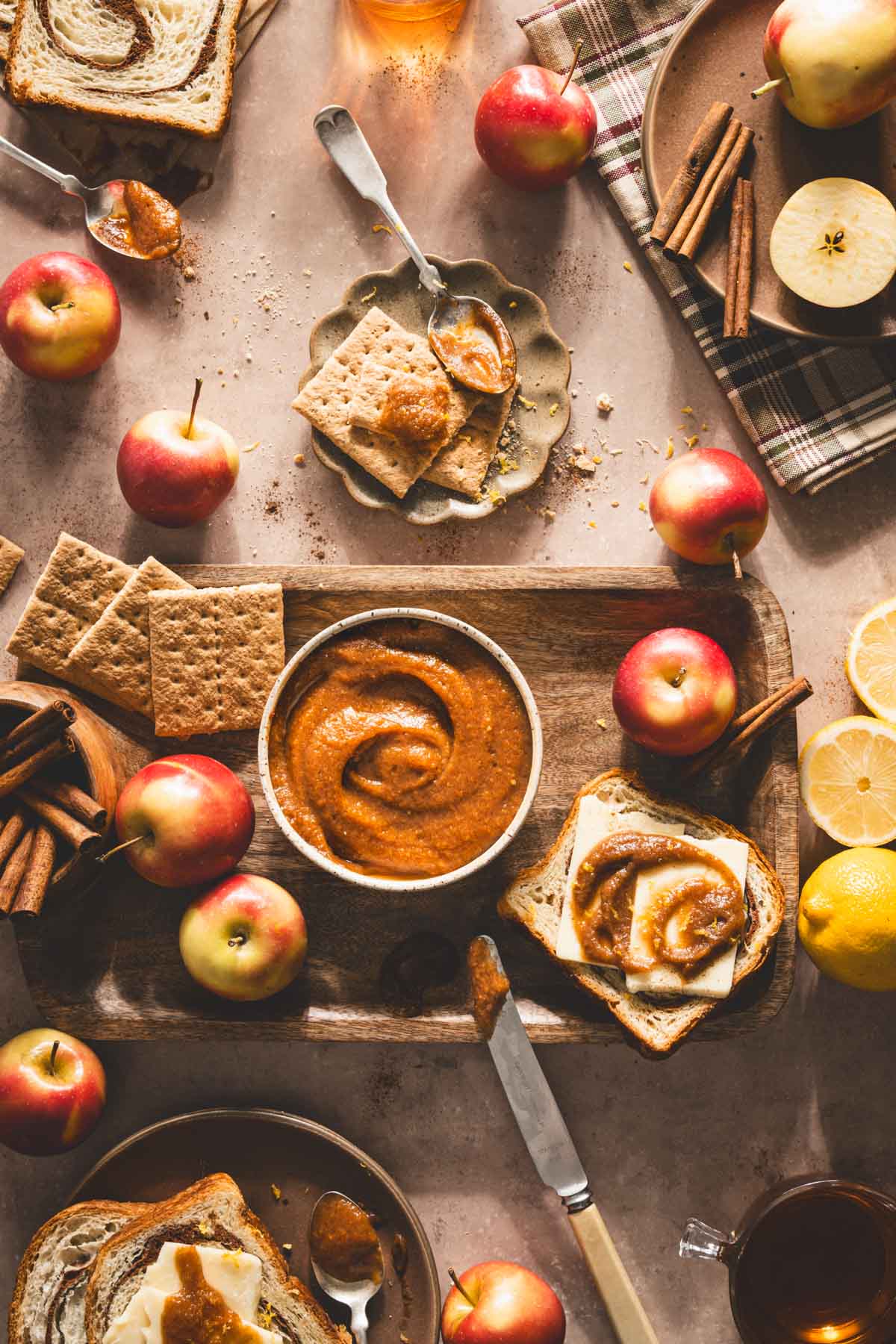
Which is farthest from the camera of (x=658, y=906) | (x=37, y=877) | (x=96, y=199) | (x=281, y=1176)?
(x=96, y=199)

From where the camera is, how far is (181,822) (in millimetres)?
2746

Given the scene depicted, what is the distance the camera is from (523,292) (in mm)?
3078

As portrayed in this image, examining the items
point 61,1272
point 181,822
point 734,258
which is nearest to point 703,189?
point 734,258

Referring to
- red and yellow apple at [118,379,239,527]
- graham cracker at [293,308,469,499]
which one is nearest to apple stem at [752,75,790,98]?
graham cracker at [293,308,469,499]

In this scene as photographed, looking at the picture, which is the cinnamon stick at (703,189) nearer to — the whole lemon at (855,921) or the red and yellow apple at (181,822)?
the whole lemon at (855,921)

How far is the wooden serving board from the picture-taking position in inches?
114

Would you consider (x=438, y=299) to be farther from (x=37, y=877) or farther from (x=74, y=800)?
(x=37, y=877)

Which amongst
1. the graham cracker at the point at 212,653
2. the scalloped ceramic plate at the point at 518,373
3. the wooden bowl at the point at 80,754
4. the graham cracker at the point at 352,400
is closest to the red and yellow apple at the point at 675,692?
the scalloped ceramic plate at the point at 518,373

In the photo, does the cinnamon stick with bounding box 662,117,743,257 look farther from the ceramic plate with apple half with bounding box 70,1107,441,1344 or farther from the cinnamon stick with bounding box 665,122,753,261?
the ceramic plate with apple half with bounding box 70,1107,441,1344

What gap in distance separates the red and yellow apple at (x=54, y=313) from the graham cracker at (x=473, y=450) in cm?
97

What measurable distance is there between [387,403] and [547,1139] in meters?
1.97

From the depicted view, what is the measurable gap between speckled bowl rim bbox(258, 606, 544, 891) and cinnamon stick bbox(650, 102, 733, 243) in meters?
1.23

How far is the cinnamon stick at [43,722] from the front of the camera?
270 centimetres

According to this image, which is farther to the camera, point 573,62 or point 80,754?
point 573,62
